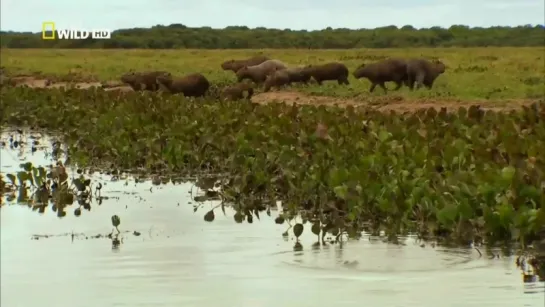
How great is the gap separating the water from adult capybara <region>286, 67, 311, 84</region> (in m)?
16.9

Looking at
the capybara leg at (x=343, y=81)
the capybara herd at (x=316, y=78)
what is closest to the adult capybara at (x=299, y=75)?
the capybara herd at (x=316, y=78)

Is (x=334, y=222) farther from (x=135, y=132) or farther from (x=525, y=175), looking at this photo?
(x=135, y=132)

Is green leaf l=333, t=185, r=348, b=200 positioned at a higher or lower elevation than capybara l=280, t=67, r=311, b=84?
lower

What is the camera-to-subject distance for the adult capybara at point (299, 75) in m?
27.6

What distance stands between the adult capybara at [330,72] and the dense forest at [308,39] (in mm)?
40152

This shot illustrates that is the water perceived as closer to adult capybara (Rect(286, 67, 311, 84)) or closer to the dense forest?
adult capybara (Rect(286, 67, 311, 84))

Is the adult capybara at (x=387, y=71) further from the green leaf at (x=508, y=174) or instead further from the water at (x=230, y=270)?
the green leaf at (x=508, y=174)

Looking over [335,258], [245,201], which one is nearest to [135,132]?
[245,201]

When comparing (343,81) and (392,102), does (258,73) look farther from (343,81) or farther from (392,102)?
(392,102)

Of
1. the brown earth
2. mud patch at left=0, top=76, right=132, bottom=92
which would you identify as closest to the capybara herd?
the brown earth

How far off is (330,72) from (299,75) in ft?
2.70

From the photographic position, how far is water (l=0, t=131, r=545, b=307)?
23.8 ft

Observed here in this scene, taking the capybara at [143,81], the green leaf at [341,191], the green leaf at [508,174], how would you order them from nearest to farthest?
the green leaf at [508,174] < the green leaf at [341,191] < the capybara at [143,81]

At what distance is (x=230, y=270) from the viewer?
8297 millimetres
